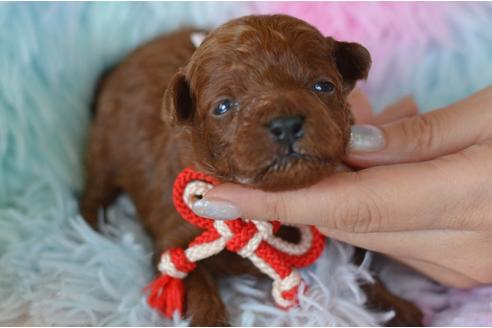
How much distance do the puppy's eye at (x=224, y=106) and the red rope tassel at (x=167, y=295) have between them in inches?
21.9

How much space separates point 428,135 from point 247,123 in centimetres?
69

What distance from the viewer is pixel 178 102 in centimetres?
160

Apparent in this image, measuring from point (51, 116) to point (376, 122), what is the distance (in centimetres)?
126

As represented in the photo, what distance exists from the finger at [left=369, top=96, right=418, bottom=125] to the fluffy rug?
33 cm

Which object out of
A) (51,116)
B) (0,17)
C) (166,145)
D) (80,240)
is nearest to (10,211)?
(80,240)

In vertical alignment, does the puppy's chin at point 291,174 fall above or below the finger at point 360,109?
above

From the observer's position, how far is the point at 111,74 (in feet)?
8.38

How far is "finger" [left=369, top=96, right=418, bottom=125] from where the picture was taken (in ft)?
6.86

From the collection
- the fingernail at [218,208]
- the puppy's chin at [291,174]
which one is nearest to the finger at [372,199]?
the fingernail at [218,208]

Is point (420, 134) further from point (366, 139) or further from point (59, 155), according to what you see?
point (59, 155)

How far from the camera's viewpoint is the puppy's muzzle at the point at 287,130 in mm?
1272

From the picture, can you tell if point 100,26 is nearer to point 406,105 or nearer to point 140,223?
point 140,223

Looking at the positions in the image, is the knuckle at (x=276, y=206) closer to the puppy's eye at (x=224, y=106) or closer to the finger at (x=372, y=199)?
the finger at (x=372, y=199)

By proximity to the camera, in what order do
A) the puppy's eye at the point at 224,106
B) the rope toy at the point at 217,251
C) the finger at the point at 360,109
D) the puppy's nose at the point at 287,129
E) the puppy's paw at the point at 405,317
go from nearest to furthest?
the puppy's nose at the point at 287,129 → the puppy's eye at the point at 224,106 → the rope toy at the point at 217,251 → the puppy's paw at the point at 405,317 → the finger at the point at 360,109
